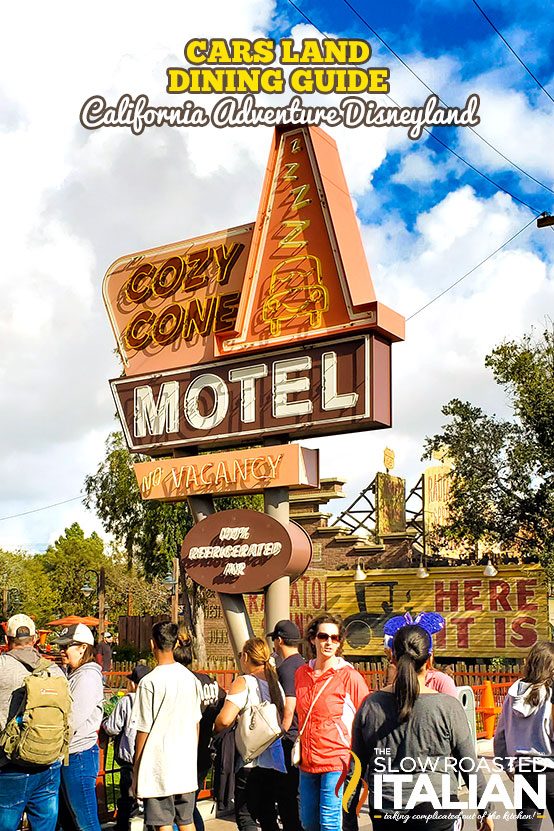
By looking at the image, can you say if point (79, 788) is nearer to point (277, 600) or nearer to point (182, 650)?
point (182, 650)

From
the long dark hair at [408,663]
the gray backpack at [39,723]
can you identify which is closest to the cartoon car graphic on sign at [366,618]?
the gray backpack at [39,723]

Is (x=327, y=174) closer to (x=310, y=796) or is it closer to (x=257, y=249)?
(x=257, y=249)

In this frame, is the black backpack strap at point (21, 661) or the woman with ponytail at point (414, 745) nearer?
the woman with ponytail at point (414, 745)

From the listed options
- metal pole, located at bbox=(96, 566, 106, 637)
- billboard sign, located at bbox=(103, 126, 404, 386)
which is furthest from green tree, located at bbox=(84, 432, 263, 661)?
billboard sign, located at bbox=(103, 126, 404, 386)

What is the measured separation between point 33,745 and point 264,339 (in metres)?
7.73

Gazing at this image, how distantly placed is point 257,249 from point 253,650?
25.4ft

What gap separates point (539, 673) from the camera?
5871 millimetres

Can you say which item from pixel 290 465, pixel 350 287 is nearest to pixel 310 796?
pixel 290 465

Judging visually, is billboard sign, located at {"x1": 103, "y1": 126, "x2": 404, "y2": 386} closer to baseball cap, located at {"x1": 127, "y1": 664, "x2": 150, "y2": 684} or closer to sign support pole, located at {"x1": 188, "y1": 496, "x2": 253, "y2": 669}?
sign support pole, located at {"x1": 188, "y1": 496, "x2": 253, "y2": 669}

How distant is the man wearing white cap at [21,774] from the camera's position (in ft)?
20.2

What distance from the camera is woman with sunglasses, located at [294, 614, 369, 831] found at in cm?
596

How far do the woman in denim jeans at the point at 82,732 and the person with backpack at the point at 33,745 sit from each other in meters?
0.28

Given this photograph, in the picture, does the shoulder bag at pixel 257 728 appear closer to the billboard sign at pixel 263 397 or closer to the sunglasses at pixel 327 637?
the sunglasses at pixel 327 637

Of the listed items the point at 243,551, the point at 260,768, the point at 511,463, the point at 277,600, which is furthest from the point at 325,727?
the point at 511,463
